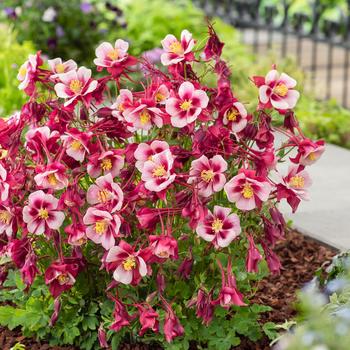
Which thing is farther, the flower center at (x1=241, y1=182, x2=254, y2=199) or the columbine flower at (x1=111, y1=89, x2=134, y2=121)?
the columbine flower at (x1=111, y1=89, x2=134, y2=121)

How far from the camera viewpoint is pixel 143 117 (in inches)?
128

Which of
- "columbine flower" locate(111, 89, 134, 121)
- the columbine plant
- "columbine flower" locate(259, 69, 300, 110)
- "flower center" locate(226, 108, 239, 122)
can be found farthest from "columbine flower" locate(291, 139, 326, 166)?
"columbine flower" locate(111, 89, 134, 121)

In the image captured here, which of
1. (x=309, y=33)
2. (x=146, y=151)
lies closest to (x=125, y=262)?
(x=146, y=151)

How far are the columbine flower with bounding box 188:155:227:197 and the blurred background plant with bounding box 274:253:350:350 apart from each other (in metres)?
0.44

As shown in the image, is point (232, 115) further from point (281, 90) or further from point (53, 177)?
point (53, 177)

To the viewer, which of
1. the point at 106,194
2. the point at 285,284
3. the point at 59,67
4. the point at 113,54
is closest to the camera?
the point at 106,194

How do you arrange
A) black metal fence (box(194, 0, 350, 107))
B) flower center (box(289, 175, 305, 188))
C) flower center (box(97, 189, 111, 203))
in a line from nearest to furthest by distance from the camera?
flower center (box(97, 189, 111, 203)) → flower center (box(289, 175, 305, 188)) → black metal fence (box(194, 0, 350, 107))

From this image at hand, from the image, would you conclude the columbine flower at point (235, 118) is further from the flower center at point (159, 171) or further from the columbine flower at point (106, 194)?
the columbine flower at point (106, 194)

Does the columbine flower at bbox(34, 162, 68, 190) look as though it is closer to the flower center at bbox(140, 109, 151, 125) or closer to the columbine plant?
the columbine plant

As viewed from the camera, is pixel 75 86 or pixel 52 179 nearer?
pixel 52 179

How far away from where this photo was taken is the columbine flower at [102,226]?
315 cm

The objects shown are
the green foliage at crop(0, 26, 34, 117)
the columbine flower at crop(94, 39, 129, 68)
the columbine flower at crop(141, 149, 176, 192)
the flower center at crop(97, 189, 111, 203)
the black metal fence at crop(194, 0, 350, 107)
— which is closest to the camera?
the columbine flower at crop(141, 149, 176, 192)

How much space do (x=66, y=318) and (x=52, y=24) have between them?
16.9 feet

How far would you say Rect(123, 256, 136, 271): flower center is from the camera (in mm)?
3158
